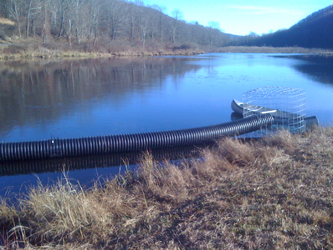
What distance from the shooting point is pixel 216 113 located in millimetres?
11672

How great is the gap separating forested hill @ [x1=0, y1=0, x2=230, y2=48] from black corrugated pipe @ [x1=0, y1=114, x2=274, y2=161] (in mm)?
41656

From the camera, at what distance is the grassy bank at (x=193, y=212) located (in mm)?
3168

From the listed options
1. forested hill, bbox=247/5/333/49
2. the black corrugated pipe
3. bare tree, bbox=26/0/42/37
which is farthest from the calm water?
forested hill, bbox=247/5/333/49

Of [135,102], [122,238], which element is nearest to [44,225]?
[122,238]

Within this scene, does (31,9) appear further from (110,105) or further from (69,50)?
(110,105)

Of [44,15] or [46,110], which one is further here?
[44,15]

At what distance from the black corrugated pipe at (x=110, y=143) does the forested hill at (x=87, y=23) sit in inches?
1640

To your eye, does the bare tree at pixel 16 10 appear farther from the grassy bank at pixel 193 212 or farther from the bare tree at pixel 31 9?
the grassy bank at pixel 193 212

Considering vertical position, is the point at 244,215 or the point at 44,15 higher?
the point at 44,15

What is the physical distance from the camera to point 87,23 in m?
55.1

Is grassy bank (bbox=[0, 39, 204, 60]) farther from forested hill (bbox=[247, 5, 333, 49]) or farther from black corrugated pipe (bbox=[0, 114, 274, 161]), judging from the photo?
forested hill (bbox=[247, 5, 333, 49])

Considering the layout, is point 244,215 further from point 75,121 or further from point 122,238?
point 75,121

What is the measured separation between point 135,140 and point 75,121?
10.9 ft

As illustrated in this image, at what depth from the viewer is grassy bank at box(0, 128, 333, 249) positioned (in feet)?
10.4
